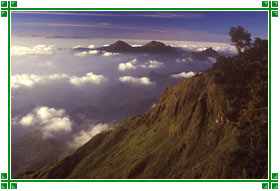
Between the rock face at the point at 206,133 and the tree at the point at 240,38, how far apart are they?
56cm

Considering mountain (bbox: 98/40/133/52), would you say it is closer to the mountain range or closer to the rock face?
the mountain range

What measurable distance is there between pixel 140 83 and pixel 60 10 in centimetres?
987

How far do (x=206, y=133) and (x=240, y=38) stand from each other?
22.0m

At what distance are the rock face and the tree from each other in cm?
56

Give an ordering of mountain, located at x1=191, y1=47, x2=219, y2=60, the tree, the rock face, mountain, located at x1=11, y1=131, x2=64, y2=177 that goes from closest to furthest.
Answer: the rock face, the tree, mountain, located at x1=191, y1=47, x2=219, y2=60, mountain, located at x1=11, y1=131, x2=64, y2=177

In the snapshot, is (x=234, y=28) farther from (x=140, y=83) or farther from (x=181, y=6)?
(x=140, y=83)

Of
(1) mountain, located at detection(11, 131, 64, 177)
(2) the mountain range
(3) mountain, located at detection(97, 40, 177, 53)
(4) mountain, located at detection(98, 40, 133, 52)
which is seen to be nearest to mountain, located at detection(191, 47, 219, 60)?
(2) the mountain range

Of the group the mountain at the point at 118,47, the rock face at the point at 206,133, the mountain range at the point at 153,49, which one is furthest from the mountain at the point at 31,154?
the mountain range at the point at 153,49

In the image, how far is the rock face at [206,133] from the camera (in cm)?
1761

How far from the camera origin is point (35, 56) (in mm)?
20516

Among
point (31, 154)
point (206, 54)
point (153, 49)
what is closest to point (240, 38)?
point (206, 54)

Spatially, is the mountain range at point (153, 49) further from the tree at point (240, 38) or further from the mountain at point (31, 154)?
the mountain at point (31, 154)

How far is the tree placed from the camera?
18328mm

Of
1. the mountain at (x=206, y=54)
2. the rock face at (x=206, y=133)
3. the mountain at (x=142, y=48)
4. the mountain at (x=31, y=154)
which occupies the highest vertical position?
the mountain at (x=142, y=48)
